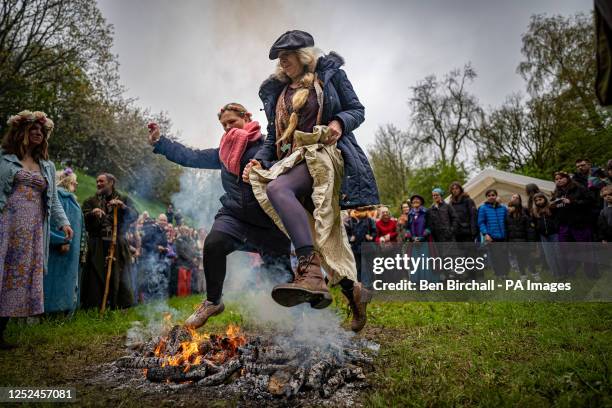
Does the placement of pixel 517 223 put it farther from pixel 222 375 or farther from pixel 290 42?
pixel 222 375

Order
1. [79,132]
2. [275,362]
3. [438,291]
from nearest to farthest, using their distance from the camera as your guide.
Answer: [275,362] < [438,291] < [79,132]

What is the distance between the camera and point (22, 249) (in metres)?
3.92

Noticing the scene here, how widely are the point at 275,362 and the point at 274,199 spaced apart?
1096mm

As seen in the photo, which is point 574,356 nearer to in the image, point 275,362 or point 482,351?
point 482,351

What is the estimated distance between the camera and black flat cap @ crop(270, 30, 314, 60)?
289 cm

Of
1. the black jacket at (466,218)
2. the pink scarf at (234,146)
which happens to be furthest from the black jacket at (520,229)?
the pink scarf at (234,146)

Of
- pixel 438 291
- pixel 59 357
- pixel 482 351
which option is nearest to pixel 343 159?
pixel 482 351

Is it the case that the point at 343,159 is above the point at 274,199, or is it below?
above

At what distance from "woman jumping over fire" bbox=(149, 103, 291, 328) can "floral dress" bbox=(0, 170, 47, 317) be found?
1.51 metres

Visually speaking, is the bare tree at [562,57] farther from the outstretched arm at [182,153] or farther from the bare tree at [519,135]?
the outstretched arm at [182,153]

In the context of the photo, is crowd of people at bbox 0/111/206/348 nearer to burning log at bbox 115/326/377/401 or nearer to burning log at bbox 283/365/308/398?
burning log at bbox 115/326/377/401

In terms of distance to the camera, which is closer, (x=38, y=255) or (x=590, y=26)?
(x=38, y=255)

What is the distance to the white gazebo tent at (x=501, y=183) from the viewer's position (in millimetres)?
15312

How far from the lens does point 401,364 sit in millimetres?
2879
